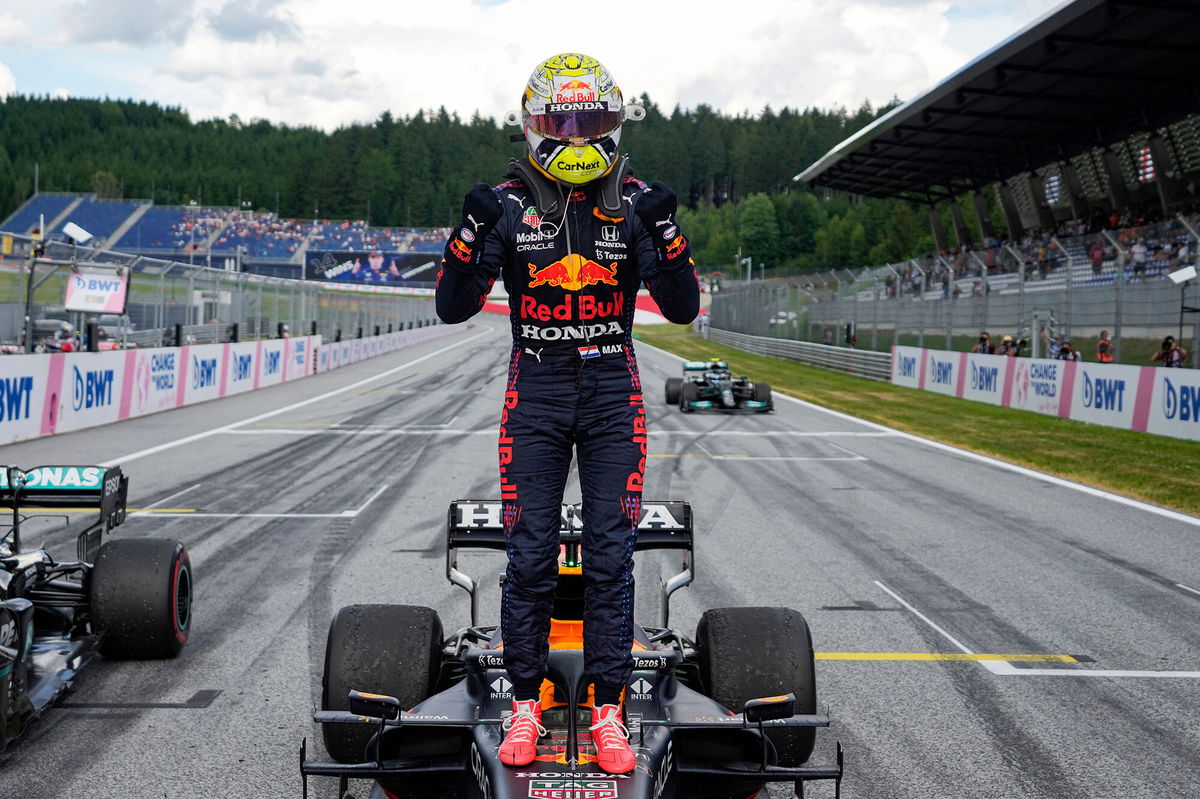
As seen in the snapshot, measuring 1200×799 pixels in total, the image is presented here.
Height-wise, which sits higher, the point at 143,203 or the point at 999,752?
the point at 143,203

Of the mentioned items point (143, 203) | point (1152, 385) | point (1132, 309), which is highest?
point (143, 203)

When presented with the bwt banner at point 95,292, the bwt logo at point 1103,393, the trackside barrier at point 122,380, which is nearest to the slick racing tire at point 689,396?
the bwt logo at point 1103,393

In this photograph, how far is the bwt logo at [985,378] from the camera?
79.5 feet

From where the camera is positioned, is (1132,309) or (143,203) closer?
(1132,309)

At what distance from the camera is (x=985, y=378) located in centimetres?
2480

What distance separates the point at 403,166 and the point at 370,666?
545 feet

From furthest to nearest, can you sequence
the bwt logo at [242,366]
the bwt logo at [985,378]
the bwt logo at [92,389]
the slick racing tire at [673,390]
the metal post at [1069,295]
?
1. the bwt logo at [242,366]
2. the bwt logo at [985,378]
3. the slick racing tire at [673,390]
4. the metal post at [1069,295]
5. the bwt logo at [92,389]

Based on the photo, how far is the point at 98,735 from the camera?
4414 mm

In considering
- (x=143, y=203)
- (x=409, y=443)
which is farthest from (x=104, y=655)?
(x=143, y=203)

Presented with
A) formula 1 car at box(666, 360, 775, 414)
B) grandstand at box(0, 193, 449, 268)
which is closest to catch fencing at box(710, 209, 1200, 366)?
formula 1 car at box(666, 360, 775, 414)

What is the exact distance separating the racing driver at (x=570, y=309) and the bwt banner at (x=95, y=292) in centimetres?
1558

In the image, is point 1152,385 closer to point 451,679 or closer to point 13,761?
point 451,679

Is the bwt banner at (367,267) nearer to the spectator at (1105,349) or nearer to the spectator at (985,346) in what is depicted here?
the spectator at (985,346)

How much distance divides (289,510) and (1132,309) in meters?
15.3
